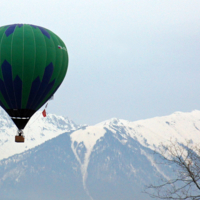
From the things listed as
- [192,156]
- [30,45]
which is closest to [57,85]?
[30,45]

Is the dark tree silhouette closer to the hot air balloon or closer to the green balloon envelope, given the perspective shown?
the hot air balloon

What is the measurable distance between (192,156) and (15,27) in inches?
1580

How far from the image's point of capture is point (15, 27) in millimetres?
54281

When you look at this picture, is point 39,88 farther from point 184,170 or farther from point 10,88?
point 184,170

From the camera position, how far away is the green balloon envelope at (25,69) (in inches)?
2046

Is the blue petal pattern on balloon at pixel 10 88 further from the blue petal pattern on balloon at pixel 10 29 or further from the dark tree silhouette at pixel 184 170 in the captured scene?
the dark tree silhouette at pixel 184 170

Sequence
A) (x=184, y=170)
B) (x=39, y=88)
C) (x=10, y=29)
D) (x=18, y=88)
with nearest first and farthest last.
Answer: (x=184, y=170) < (x=18, y=88) < (x=39, y=88) < (x=10, y=29)

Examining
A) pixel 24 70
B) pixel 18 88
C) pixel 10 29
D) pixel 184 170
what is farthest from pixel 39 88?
pixel 184 170

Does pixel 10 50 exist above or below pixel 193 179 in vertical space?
below

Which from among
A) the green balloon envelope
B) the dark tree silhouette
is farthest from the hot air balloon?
the dark tree silhouette

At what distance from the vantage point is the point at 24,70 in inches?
2050

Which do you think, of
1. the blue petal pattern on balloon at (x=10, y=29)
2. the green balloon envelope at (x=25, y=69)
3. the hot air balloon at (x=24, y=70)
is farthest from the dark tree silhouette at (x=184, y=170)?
the blue petal pattern on balloon at (x=10, y=29)

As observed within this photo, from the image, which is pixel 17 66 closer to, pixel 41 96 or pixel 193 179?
pixel 41 96

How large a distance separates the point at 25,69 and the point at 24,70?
16 centimetres
